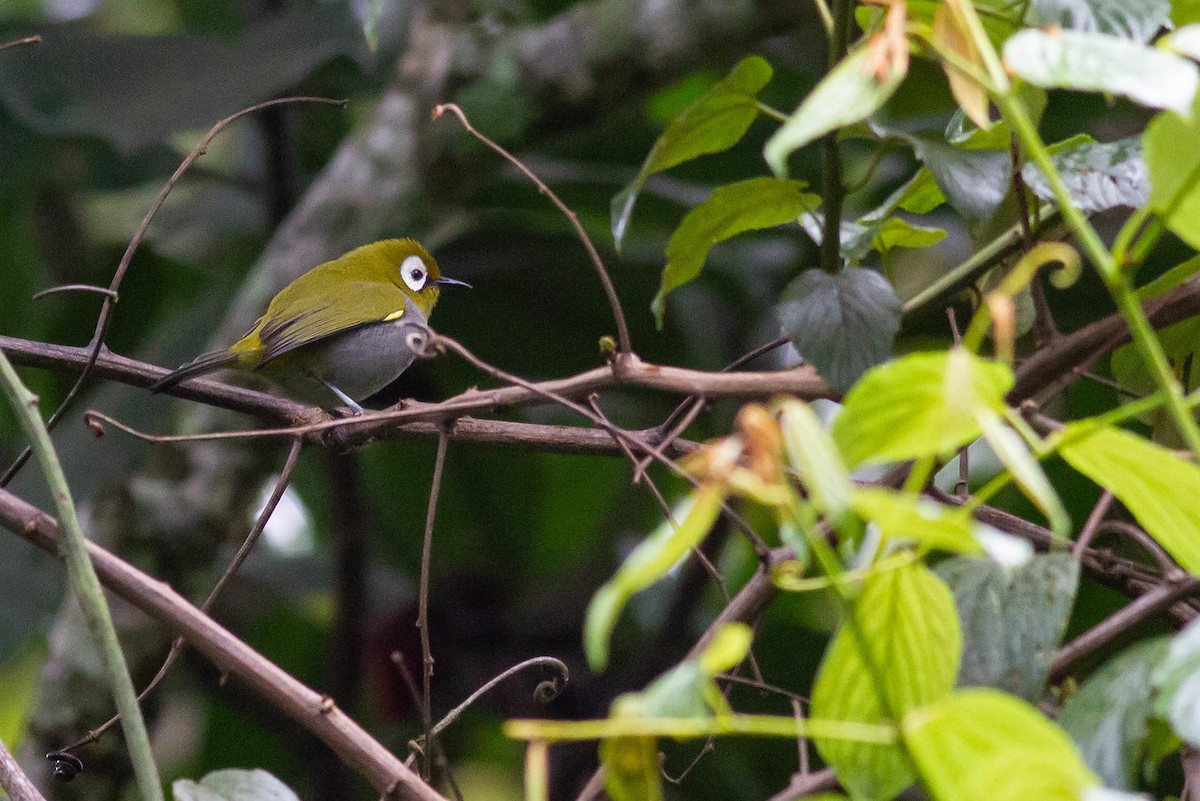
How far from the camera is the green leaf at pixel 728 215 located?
4.16ft

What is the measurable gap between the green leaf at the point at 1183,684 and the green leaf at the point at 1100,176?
0.56m

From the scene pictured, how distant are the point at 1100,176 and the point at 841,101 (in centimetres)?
57

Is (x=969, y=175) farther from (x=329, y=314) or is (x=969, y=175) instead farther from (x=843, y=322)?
(x=329, y=314)

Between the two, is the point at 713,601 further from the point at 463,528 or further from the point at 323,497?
the point at 323,497

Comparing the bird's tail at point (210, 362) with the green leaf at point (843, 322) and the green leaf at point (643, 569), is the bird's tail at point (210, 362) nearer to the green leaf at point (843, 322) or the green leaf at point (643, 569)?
the green leaf at point (843, 322)

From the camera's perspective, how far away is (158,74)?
3.42 meters

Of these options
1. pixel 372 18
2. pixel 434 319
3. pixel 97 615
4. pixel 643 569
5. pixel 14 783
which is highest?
pixel 372 18

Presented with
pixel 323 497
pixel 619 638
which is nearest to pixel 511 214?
pixel 323 497

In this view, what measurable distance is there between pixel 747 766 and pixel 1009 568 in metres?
2.21

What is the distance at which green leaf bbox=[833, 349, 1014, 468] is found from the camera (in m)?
0.69

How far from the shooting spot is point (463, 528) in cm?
400

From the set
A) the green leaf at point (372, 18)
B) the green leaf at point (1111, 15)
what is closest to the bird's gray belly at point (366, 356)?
the green leaf at point (372, 18)

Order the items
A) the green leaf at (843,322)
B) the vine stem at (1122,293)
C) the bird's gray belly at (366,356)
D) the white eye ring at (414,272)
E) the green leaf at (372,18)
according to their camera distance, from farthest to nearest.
Answer: the white eye ring at (414,272), the bird's gray belly at (366,356), the green leaf at (372,18), the green leaf at (843,322), the vine stem at (1122,293)

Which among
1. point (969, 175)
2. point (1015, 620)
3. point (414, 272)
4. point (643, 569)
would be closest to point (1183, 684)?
point (1015, 620)
